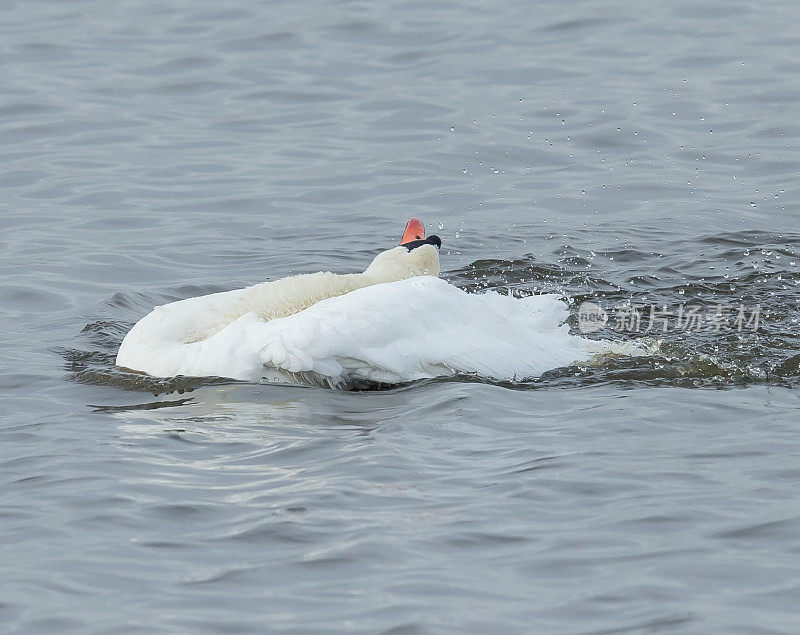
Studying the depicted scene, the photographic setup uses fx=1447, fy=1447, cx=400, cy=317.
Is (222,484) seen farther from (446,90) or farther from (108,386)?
(446,90)

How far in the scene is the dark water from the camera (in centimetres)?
556

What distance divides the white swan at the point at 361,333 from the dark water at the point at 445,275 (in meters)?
0.17

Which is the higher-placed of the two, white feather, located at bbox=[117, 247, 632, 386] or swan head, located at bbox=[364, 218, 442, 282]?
swan head, located at bbox=[364, 218, 442, 282]

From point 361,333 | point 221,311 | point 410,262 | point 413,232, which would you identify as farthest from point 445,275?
point 361,333

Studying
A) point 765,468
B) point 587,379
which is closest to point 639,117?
point 587,379

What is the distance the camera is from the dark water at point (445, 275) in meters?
5.56

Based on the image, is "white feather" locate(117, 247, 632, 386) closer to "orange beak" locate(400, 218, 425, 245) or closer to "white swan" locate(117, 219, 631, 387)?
"white swan" locate(117, 219, 631, 387)

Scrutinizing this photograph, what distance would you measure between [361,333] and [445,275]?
12.2 ft

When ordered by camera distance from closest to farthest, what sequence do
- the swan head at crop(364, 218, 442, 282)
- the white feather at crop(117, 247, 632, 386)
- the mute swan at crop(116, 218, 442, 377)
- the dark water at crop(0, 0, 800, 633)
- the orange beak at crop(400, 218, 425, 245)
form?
the dark water at crop(0, 0, 800, 633) < the white feather at crop(117, 247, 632, 386) < the mute swan at crop(116, 218, 442, 377) < the swan head at crop(364, 218, 442, 282) < the orange beak at crop(400, 218, 425, 245)

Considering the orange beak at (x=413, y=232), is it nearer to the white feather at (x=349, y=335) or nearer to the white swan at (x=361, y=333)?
the white swan at (x=361, y=333)

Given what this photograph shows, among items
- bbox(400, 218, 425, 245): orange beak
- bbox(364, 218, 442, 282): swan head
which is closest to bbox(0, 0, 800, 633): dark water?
bbox(364, 218, 442, 282): swan head

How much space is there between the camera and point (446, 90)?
16875 millimetres

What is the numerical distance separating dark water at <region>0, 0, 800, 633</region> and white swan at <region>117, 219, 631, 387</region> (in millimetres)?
171

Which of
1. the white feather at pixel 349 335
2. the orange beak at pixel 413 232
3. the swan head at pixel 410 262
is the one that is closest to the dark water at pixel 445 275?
the white feather at pixel 349 335
